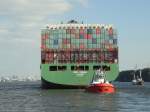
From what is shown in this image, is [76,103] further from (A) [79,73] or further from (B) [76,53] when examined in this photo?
(B) [76,53]

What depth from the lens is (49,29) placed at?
110750 millimetres

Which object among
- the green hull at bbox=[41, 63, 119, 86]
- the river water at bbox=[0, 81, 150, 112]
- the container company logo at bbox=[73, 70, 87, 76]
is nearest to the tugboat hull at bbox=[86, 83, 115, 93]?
the river water at bbox=[0, 81, 150, 112]

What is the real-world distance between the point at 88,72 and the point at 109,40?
9477 millimetres

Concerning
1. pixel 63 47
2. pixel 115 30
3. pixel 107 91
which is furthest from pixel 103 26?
pixel 107 91

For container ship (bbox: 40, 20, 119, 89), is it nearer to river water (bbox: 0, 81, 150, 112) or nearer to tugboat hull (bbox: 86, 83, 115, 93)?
tugboat hull (bbox: 86, 83, 115, 93)

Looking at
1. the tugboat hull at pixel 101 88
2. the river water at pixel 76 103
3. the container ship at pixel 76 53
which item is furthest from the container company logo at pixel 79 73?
the river water at pixel 76 103

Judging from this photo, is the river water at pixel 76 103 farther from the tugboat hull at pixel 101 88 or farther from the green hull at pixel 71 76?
the green hull at pixel 71 76

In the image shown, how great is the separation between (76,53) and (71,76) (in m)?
6.75

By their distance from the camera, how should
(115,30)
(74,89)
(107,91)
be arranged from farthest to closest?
(115,30) < (74,89) < (107,91)

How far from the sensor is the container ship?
10344 centimetres

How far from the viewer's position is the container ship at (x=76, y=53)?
103438 mm

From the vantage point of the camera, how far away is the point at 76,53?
4250 inches

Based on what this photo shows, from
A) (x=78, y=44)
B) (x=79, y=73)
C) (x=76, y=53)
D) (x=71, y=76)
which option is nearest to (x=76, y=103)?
(x=71, y=76)

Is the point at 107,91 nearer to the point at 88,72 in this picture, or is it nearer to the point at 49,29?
the point at 88,72
